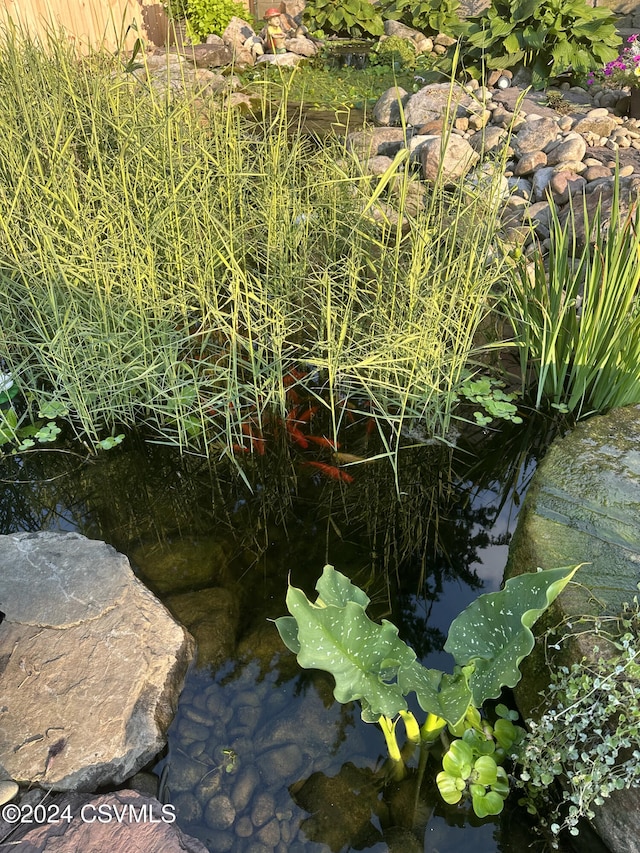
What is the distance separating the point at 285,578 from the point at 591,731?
0.99m

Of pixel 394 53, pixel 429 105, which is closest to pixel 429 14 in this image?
pixel 394 53

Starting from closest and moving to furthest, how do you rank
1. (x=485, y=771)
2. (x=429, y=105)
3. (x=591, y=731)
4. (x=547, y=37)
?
1. (x=591, y=731)
2. (x=485, y=771)
3. (x=429, y=105)
4. (x=547, y=37)

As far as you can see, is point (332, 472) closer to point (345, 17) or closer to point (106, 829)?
point (106, 829)

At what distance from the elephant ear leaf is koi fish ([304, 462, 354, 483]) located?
1.00m

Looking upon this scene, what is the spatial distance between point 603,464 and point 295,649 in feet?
3.21

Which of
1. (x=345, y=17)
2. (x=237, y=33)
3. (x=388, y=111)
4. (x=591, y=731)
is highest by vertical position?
(x=345, y=17)

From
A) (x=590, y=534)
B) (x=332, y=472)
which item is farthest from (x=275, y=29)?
(x=590, y=534)

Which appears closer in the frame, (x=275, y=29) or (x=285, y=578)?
(x=285, y=578)

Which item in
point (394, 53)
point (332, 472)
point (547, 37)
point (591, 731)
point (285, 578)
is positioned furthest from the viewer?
point (394, 53)

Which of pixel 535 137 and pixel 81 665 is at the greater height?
pixel 535 137

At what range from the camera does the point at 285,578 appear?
2025 millimetres

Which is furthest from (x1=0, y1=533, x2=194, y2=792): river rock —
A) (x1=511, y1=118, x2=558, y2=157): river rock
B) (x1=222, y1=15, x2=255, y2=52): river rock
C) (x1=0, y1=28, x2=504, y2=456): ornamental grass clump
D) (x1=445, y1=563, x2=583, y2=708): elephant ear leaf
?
(x1=222, y1=15, x2=255, y2=52): river rock

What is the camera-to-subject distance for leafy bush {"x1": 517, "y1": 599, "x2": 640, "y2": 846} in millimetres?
1192

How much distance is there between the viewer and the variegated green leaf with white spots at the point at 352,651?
1240 mm
